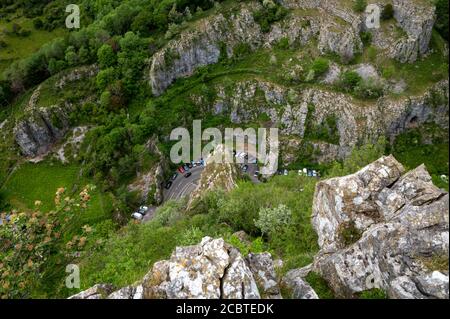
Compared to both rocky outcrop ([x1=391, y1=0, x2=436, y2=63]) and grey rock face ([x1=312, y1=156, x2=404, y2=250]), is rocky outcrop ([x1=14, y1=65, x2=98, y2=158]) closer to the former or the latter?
grey rock face ([x1=312, y1=156, x2=404, y2=250])

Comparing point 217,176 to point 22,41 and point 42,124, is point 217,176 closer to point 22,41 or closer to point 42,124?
point 42,124

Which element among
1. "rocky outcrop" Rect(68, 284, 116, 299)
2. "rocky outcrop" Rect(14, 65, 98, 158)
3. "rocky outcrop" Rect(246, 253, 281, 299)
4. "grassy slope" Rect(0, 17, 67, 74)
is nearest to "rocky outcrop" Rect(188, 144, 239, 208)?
"rocky outcrop" Rect(68, 284, 116, 299)

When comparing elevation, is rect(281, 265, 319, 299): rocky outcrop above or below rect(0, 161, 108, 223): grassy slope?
above

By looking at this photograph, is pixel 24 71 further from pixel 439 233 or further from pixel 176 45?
pixel 439 233

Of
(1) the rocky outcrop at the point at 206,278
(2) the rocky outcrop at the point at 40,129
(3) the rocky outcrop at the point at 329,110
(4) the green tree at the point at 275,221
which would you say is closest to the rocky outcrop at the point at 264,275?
(1) the rocky outcrop at the point at 206,278
